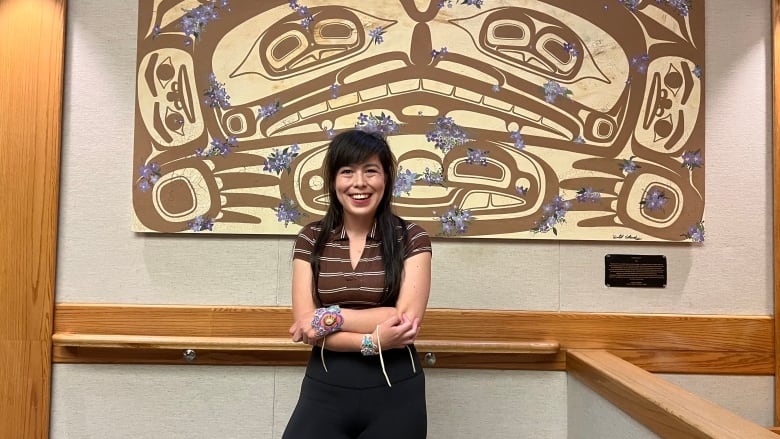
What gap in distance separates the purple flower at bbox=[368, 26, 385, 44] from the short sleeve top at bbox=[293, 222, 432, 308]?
1.13m

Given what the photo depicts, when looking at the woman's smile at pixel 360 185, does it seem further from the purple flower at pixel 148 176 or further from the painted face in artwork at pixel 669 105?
the painted face in artwork at pixel 669 105

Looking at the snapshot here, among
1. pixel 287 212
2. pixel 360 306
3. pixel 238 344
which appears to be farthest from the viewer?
pixel 287 212

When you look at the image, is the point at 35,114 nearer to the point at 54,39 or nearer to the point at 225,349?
the point at 54,39

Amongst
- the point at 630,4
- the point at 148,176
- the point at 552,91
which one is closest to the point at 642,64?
the point at 630,4

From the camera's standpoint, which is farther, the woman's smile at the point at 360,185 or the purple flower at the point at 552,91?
the purple flower at the point at 552,91

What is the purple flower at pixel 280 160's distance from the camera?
2520 millimetres

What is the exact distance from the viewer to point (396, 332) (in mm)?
1568

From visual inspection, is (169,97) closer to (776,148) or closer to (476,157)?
(476,157)

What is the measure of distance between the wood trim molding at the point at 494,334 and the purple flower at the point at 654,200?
1.55ft

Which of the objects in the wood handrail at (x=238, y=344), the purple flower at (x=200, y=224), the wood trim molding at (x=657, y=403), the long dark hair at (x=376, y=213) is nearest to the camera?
the wood trim molding at (x=657, y=403)

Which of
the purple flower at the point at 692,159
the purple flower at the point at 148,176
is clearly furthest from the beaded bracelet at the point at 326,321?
the purple flower at the point at 692,159

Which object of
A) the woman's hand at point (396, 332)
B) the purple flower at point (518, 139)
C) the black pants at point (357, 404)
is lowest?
the black pants at point (357, 404)

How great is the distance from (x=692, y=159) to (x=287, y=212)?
1772mm

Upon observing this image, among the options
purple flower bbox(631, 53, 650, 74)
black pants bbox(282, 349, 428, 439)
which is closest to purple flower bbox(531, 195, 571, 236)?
purple flower bbox(631, 53, 650, 74)
